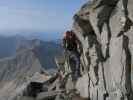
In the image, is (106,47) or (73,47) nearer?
(106,47)

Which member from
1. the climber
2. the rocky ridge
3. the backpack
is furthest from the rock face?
the backpack

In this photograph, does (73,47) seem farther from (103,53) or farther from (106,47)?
(106,47)

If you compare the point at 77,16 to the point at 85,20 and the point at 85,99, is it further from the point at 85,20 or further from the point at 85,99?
the point at 85,99

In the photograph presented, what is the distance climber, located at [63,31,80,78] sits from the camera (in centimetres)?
5909

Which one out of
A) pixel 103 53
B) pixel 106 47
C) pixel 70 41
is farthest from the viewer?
pixel 70 41

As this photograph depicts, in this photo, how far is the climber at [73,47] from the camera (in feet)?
194

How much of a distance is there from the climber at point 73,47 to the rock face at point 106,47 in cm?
341

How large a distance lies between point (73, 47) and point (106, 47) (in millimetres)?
16007

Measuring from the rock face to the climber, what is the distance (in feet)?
11.2

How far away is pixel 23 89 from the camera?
65.9 m

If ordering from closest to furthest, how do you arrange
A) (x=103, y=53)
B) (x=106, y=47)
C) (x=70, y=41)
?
(x=106, y=47) → (x=103, y=53) → (x=70, y=41)

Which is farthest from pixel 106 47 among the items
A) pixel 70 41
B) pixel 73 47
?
pixel 70 41

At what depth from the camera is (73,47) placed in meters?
60.8

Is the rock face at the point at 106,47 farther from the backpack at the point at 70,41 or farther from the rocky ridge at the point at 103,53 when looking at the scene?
the backpack at the point at 70,41
